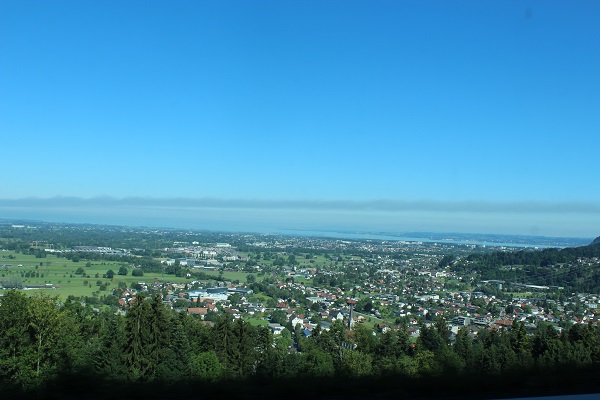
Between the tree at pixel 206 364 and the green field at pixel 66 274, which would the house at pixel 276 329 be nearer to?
the tree at pixel 206 364

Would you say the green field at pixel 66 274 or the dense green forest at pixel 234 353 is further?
the green field at pixel 66 274

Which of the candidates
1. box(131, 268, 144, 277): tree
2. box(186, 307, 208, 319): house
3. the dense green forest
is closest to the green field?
box(131, 268, 144, 277): tree

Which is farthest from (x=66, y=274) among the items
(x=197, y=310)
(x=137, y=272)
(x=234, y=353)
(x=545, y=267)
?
(x=545, y=267)

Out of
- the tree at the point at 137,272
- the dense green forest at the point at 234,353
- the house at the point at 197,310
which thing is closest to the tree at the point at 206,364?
the dense green forest at the point at 234,353

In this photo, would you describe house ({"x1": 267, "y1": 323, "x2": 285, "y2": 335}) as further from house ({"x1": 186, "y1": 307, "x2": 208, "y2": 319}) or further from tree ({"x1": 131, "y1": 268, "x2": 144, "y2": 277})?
tree ({"x1": 131, "y1": 268, "x2": 144, "y2": 277})

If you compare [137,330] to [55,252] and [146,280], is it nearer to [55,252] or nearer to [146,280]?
[146,280]

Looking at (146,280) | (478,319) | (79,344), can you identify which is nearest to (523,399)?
(79,344)
